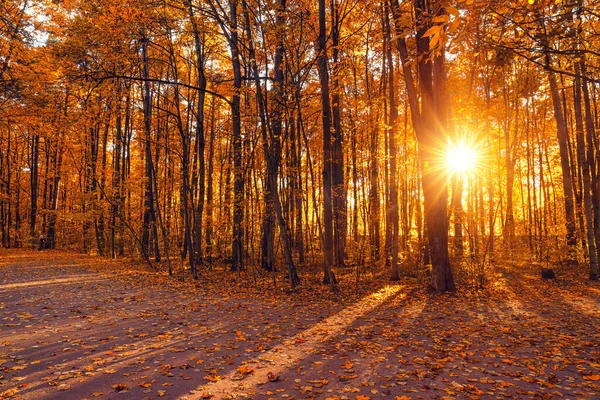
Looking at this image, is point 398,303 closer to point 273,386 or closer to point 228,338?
point 228,338

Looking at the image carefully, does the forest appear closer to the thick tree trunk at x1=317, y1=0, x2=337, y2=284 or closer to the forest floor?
the thick tree trunk at x1=317, y1=0, x2=337, y2=284

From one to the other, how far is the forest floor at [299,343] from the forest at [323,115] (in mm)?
1991

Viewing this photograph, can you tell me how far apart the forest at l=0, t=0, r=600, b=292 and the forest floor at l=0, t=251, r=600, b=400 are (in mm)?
1991

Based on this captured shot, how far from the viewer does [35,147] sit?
2684 cm

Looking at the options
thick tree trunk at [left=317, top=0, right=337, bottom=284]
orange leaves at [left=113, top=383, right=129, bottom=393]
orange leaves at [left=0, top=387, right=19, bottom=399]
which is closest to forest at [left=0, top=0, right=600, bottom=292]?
thick tree trunk at [left=317, top=0, right=337, bottom=284]

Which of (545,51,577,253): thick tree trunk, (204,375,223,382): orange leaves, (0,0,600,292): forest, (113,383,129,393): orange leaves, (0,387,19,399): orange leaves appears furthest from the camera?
(545,51,577,253): thick tree trunk

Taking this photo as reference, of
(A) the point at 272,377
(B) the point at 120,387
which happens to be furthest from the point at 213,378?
(B) the point at 120,387

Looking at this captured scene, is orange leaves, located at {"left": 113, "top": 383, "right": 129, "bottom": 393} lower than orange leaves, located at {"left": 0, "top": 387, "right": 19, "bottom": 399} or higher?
lower

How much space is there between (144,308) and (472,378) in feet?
22.1

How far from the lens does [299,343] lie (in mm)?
5531

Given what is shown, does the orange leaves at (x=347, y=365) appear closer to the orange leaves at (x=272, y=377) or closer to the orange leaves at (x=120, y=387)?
the orange leaves at (x=272, y=377)

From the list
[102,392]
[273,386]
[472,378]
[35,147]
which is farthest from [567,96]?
[35,147]

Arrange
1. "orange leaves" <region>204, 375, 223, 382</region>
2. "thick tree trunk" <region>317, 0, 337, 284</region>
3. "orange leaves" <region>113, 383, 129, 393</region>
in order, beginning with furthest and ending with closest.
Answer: "thick tree trunk" <region>317, 0, 337, 284</region> < "orange leaves" <region>204, 375, 223, 382</region> < "orange leaves" <region>113, 383, 129, 393</region>

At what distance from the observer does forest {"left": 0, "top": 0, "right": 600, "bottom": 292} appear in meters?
9.42
